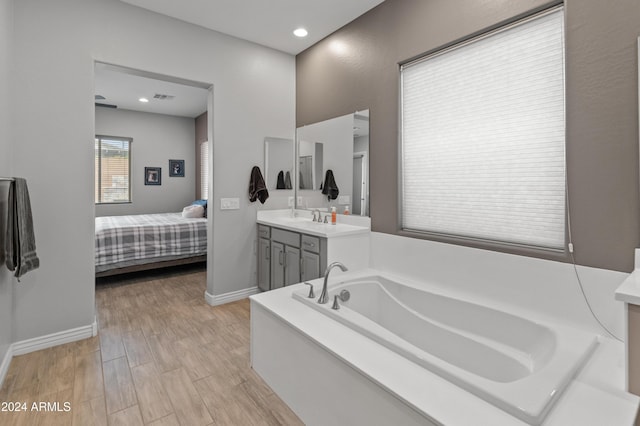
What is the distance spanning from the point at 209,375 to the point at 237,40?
10.6 ft

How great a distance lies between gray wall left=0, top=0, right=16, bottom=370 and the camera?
2131 millimetres

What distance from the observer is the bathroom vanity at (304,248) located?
9.15 ft

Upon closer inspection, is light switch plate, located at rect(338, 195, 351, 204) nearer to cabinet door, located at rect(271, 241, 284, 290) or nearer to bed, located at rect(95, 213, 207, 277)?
cabinet door, located at rect(271, 241, 284, 290)

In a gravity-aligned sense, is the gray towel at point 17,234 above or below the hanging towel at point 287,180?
below

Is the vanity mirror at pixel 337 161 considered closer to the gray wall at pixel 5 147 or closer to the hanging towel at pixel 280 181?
the hanging towel at pixel 280 181

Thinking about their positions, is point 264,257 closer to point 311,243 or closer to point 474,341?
point 311,243

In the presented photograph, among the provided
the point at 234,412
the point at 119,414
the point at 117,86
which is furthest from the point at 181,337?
the point at 117,86

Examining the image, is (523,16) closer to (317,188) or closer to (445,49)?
(445,49)

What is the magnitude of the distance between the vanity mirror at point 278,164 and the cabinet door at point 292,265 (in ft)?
3.19

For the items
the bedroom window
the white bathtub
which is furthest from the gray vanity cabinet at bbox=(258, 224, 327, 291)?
the bedroom window

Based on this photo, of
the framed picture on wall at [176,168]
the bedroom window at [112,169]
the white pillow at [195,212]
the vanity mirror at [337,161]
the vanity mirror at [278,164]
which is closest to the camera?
the vanity mirror at [337,161]

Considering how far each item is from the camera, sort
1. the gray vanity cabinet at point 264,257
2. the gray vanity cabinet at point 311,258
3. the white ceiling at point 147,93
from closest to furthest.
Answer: the gray vanity cabinet at point 311,258, the gray vanity cabinet at point 264,257, the white ceiling at point 147,93

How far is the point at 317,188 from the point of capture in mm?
3631

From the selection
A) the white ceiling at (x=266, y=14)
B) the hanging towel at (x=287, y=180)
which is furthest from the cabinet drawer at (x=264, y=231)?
the white ceiling at (x=266, y=14)
